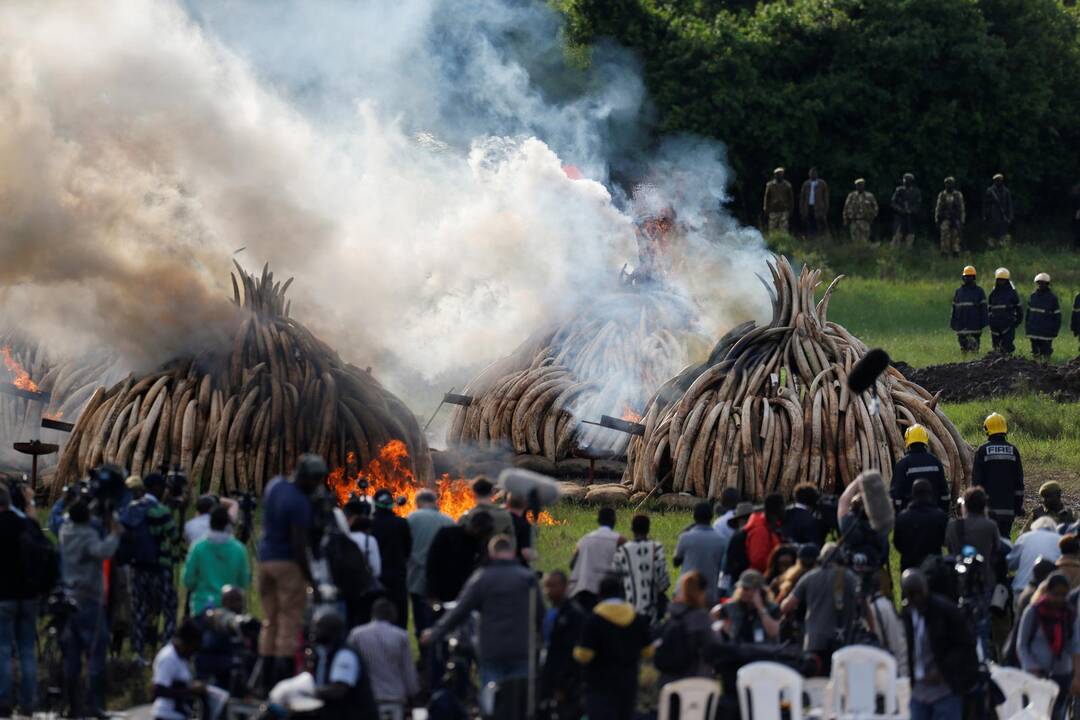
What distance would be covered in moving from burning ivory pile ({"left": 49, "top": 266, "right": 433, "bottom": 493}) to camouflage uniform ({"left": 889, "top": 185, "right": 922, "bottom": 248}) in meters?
20.0

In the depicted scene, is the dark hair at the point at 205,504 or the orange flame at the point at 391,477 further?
the orange flame at the point at 391,477

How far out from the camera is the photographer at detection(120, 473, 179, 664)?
16406 mm

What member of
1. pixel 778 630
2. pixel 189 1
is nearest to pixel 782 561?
pixel 778 630

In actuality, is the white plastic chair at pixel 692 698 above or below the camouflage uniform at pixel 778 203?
below

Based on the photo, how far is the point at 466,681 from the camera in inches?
554

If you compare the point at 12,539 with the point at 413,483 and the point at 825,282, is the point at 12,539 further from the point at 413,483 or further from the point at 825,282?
the point at 825,282

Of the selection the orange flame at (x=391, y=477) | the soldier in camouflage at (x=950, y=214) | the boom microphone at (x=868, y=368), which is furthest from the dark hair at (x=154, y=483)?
the soldier in camouflage at (x=950, y=214)

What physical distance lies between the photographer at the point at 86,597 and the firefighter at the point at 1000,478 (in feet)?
26.7

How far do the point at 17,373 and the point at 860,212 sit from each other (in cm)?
1929

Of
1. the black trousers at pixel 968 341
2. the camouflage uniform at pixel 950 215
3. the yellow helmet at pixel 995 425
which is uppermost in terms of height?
the camouflage uniform at pixel 950 215

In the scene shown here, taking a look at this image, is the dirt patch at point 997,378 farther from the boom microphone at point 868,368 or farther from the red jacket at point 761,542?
the red jacket at point 761,542

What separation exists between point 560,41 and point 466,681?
97.7 ft

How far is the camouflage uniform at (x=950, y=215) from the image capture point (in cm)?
4131

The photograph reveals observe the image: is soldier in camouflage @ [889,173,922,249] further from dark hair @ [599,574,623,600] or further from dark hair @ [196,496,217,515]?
dark hair @ [599,574,623,600]
